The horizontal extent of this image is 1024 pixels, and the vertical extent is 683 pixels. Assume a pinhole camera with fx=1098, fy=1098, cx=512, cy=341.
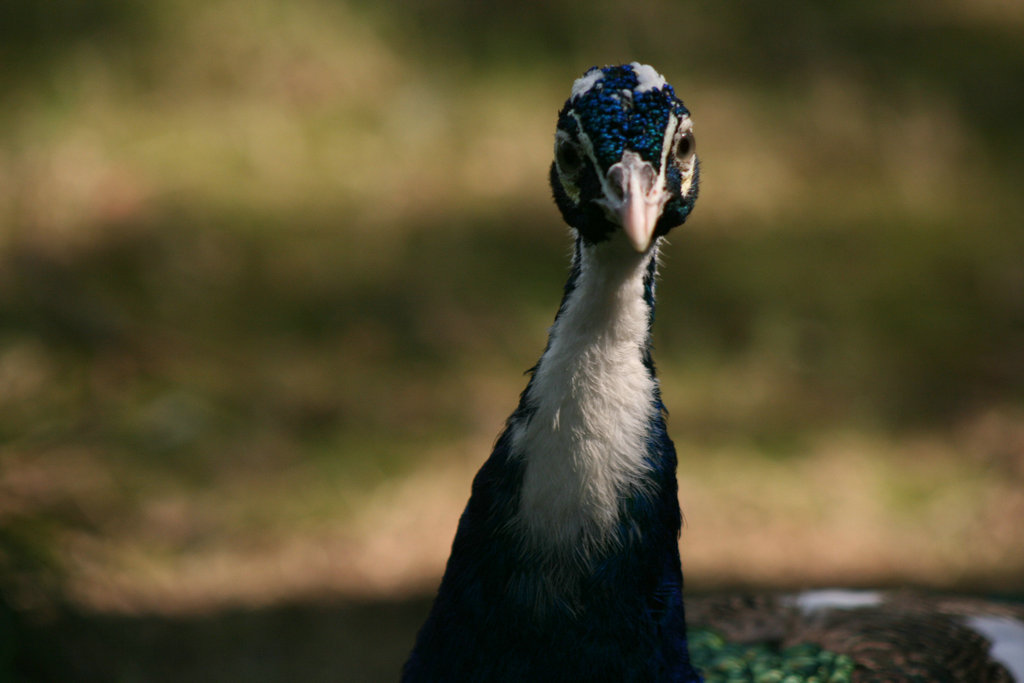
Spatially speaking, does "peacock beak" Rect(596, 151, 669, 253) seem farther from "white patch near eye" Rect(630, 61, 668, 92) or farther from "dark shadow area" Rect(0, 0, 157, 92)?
"dark shadow area" Rect(0, 0, 157, 92)

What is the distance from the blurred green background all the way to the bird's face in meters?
1.86

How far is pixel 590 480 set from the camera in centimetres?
160

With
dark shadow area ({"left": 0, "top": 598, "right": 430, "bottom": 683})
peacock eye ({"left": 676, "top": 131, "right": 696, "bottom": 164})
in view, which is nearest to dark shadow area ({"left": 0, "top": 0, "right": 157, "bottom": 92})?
dark shadow area ({"left": 0, "top": 598, "right": 430, "bottom": 683})

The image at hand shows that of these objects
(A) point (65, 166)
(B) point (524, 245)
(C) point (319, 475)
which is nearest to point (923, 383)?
(B) point (524, 245)

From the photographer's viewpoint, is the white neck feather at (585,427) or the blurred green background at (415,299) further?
the blurred green background at (415,299)

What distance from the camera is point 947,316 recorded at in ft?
14.6

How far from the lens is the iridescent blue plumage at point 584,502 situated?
1.57 m

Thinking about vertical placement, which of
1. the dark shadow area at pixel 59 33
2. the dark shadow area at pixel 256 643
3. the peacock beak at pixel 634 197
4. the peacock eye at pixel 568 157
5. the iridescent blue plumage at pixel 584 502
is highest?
the dark shadow area at pixel 59 33

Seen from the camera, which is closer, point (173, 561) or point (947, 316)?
point (173, 561)

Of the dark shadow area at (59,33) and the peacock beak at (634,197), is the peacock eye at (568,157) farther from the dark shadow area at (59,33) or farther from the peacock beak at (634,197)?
the dark shadow area at (59,33)

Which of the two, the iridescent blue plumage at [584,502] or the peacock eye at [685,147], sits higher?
the peacock eye at [685,147]

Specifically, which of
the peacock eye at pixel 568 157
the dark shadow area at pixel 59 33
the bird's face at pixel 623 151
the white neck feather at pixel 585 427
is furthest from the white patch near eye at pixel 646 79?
the dark shadow area at pixel 59 33

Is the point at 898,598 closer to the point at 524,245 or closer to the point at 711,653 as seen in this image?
the point at 711,653

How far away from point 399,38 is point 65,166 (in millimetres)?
1500
